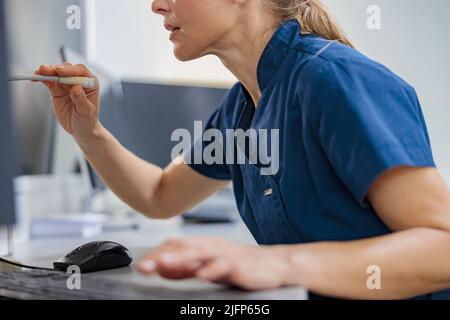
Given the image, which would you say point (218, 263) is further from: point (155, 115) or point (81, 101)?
point (155, 115)

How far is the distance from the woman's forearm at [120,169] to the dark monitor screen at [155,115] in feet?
1.39

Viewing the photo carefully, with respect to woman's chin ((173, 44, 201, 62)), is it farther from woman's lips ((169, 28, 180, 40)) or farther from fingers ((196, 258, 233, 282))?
fingers ((196, 258, 233, 282))

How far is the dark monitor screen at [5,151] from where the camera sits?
0.46 metres

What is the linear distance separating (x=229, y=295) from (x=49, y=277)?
218 mm

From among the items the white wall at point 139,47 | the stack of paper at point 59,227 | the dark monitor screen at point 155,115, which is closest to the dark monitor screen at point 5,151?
the stack of paper at point 59,227

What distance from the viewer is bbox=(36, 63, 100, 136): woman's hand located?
0.87 m

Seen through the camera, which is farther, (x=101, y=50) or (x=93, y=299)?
(x=101, y=50)

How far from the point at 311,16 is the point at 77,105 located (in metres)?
0.41

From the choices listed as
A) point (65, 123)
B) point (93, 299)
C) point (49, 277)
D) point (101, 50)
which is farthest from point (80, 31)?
point (93, 299)

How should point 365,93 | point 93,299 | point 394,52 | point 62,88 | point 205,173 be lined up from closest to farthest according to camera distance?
point 93,299
point 365,93
point 62,88
point 205,173
point 394,52

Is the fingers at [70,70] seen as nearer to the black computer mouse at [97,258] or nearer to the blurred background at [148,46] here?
the blurred background at [148,46]

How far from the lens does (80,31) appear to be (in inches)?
72.7

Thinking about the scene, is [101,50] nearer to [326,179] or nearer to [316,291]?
[326,179]

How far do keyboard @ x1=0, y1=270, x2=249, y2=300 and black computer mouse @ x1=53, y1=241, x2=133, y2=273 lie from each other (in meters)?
0.07
